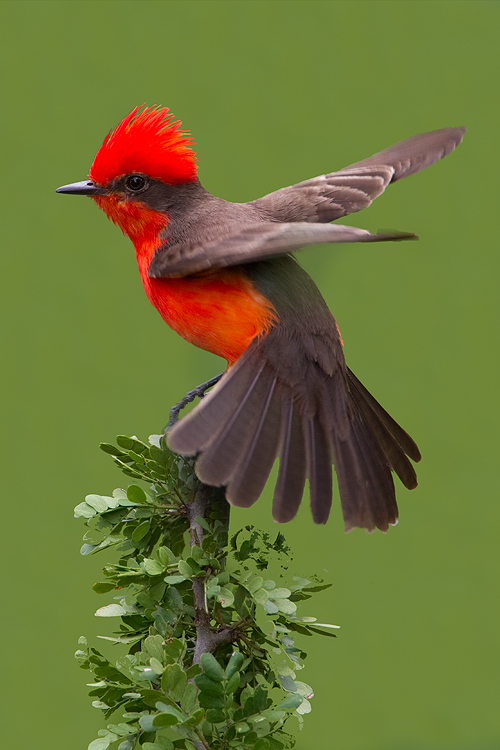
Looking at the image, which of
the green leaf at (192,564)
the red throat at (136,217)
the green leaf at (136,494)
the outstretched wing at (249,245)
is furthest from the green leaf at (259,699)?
the red throat at (136,217)

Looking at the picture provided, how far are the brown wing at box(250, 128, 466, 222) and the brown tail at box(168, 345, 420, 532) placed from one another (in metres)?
0.60

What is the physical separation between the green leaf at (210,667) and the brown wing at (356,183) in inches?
55.3

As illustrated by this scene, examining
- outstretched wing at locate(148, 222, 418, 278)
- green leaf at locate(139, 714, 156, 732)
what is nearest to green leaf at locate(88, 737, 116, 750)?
green leaf at locate(139, 714, 156, 732)

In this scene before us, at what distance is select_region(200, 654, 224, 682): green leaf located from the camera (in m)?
1.85

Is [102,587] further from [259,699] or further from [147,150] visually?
[147,150]

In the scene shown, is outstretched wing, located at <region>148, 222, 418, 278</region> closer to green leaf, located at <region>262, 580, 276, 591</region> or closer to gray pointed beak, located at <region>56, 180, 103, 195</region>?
gray pointed beak, located at <region>56, 180, 103, 195</region>

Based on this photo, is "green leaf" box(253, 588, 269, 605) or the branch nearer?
"green leaf" box(253, 588, 269, 605)

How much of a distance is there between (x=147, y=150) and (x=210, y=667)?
150 centimetres

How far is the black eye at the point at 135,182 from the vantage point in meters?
2.38

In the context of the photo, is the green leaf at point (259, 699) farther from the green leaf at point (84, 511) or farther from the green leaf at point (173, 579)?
the green leaf at point (84, 511)

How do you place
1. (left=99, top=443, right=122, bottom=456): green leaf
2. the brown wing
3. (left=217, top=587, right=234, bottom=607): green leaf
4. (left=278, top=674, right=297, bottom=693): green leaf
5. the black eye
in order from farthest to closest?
the brown wing, the black eye, (left=99, top=443, right=122, bottom=456): green leaf, (left=278, top=674, right=297, bottom=693): green leaf, (left=217, top=587, right=234, bottom=607): green leaf

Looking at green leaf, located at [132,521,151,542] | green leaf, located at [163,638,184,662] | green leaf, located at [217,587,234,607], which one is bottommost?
green leaf, located at [163,638,184,662]

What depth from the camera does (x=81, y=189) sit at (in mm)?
2396

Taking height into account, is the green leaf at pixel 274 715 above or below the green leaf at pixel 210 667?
below
